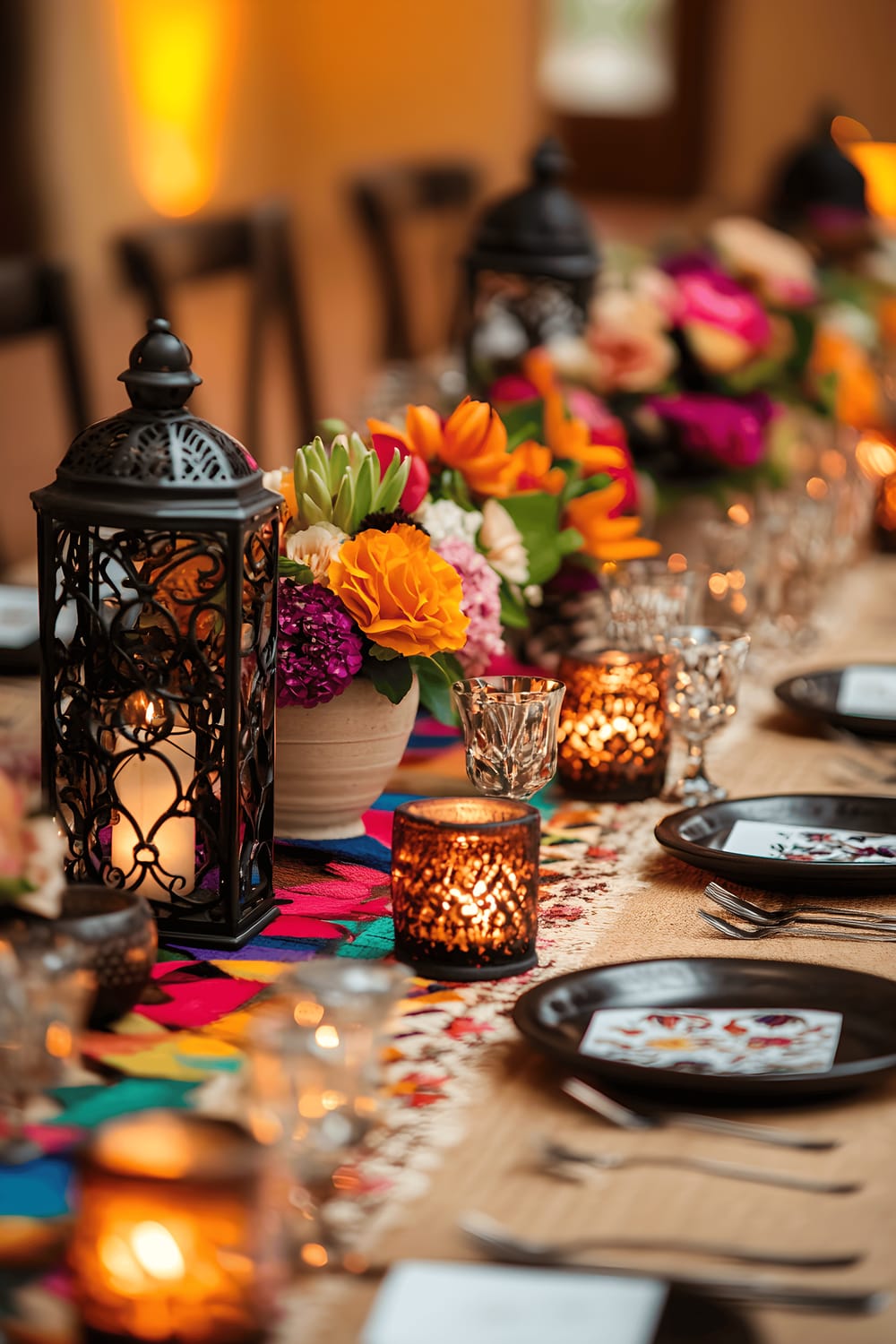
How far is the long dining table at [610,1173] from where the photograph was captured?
75 centimetres

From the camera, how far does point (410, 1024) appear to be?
39.9 inches

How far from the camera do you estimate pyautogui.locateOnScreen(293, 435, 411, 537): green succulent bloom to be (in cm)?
127

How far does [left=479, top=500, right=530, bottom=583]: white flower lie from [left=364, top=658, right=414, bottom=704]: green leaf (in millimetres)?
197

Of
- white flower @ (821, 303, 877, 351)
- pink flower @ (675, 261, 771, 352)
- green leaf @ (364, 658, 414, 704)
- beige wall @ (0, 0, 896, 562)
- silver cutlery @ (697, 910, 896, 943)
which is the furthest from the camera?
beige wall @ (0, 0, 896, 562)

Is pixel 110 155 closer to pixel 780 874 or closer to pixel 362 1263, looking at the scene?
pixel 780 874

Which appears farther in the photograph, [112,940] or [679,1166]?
[112,940]

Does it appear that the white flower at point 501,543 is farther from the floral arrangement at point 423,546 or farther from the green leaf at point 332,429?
the green leaf at point 332,429

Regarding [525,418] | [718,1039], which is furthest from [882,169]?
[718,1039]

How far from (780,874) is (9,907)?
532mm

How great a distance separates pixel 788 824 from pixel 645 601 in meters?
0.31

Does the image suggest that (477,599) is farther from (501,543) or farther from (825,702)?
(825,702)

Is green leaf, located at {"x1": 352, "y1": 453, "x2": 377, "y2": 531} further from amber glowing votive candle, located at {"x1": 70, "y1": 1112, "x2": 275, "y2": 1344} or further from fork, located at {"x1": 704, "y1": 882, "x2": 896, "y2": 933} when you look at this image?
amber glowing votive candle, located at {"x1": 70, "y1": 1112, "x2": 275, "y2": 1344}

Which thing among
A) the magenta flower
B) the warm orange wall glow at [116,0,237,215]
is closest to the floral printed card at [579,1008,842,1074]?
the magenta flower

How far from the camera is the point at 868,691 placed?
5.74 feet
